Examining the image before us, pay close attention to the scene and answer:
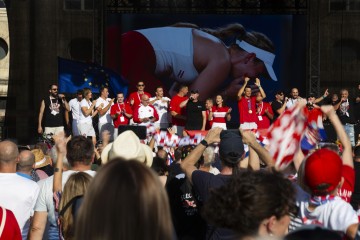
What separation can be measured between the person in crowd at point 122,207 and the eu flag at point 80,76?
18.0 meters

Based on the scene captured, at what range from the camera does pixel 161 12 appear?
2438 centimetres

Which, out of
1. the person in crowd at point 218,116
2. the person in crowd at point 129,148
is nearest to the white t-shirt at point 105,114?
the person in crowd at point 218,116

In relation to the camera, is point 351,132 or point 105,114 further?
point 105,114

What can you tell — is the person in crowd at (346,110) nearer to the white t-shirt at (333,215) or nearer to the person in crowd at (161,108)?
the person in crowd at (161,108)

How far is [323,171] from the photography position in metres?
3.91

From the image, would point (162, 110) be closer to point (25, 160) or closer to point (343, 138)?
point (25, 160)

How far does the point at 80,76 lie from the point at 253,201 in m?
17.9

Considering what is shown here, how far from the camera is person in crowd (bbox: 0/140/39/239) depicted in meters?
5.77

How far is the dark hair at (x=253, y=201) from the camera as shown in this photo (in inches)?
132

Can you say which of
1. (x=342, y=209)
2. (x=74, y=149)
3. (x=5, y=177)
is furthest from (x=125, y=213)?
(x=5, y=177)

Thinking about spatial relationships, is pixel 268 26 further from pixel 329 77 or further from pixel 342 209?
pixel 342 209

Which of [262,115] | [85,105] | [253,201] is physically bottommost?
[262,115]

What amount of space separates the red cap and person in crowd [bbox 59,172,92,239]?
132 cm

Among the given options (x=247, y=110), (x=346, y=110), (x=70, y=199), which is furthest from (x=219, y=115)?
(x=70, y=199)
